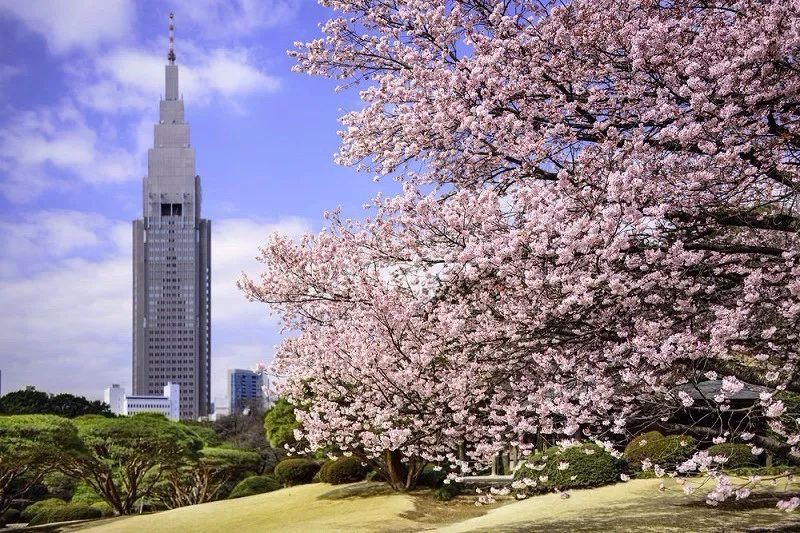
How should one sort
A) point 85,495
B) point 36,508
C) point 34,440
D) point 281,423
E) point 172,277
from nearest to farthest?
point 34,440, point 36,508, point 281,423, point 85,495, point 172,277

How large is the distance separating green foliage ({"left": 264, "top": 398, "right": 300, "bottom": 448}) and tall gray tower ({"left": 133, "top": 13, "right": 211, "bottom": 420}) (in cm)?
10455

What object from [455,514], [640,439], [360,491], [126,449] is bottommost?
[455,514]

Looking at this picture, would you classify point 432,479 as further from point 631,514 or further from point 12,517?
point 12,517

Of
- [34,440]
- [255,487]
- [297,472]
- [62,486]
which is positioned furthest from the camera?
[62,486]

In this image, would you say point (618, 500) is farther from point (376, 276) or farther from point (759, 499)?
point (376, 276)

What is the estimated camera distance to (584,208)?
280 inches

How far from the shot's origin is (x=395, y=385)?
32.6 ft

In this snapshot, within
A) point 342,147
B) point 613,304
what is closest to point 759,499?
point 613,304

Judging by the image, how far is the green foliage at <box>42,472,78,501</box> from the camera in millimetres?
28969

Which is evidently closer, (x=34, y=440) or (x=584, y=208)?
(x=584, y=208)

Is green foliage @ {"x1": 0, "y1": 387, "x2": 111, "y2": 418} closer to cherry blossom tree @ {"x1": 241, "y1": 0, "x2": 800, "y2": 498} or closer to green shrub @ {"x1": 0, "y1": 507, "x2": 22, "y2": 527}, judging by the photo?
green shrub @ {"x1": 0, "y1": 507, "x2": 22, "y2": 527}

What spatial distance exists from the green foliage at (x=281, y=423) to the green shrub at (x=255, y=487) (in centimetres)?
158

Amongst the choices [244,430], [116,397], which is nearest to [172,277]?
[116,397]

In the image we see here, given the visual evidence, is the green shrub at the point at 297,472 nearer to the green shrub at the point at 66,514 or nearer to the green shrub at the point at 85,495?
the green shrub at the point at 66,514
